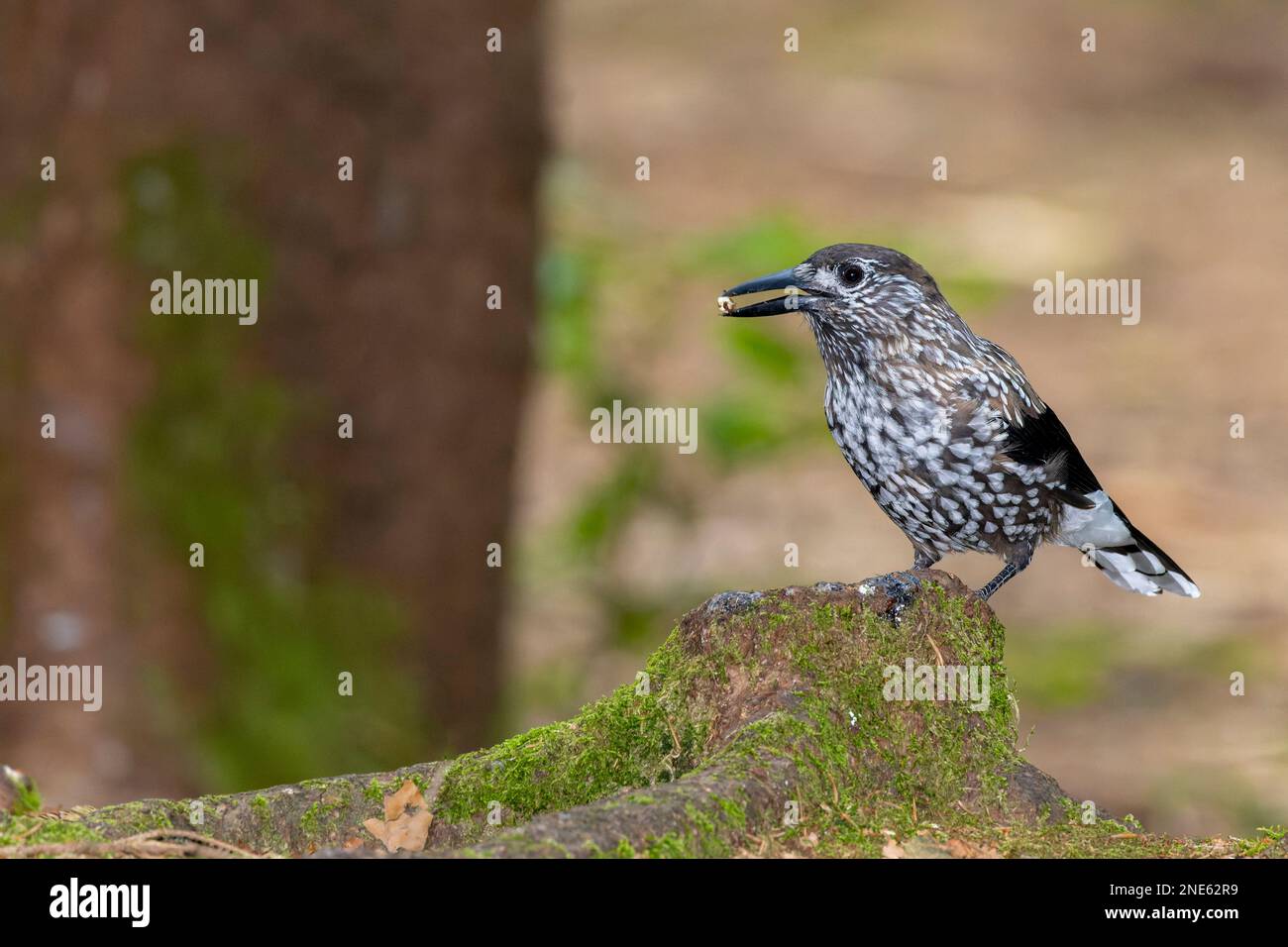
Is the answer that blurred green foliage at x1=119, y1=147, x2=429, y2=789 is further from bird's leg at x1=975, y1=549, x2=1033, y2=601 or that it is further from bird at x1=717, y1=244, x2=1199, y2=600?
bird's leg at x1=975, y1=549, x2=1033, y2=601

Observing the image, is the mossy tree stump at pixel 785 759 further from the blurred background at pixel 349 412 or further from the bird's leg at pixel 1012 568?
the bird's leg at pixel 1012 568

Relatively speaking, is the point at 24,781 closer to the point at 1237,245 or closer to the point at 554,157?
the point at 554,157

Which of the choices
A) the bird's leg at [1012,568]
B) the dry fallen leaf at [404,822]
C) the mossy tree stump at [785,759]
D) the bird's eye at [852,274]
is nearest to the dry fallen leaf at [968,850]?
the mossy tree stump at [785,759]

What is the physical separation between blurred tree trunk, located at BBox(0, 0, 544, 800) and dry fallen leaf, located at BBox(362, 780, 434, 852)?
318 centimetres

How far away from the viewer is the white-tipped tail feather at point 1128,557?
6.54m

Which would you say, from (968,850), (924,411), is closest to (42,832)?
(968,850)

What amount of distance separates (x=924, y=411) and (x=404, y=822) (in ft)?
7.53

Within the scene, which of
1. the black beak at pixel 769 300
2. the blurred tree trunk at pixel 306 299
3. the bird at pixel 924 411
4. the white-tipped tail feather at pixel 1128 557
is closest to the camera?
the black beak at pixel 769 300

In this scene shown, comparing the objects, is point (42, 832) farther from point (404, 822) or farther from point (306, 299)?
point (306, 299)

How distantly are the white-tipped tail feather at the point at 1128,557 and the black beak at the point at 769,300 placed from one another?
162cm

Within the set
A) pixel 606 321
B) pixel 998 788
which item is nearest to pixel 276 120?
pixel 606 321

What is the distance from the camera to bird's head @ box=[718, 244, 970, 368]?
5.68 m

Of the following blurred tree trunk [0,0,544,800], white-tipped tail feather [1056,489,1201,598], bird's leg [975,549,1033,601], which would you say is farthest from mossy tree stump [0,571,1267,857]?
blurred tree trunk [0,0,544,800]

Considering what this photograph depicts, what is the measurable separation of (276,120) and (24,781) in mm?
4116
